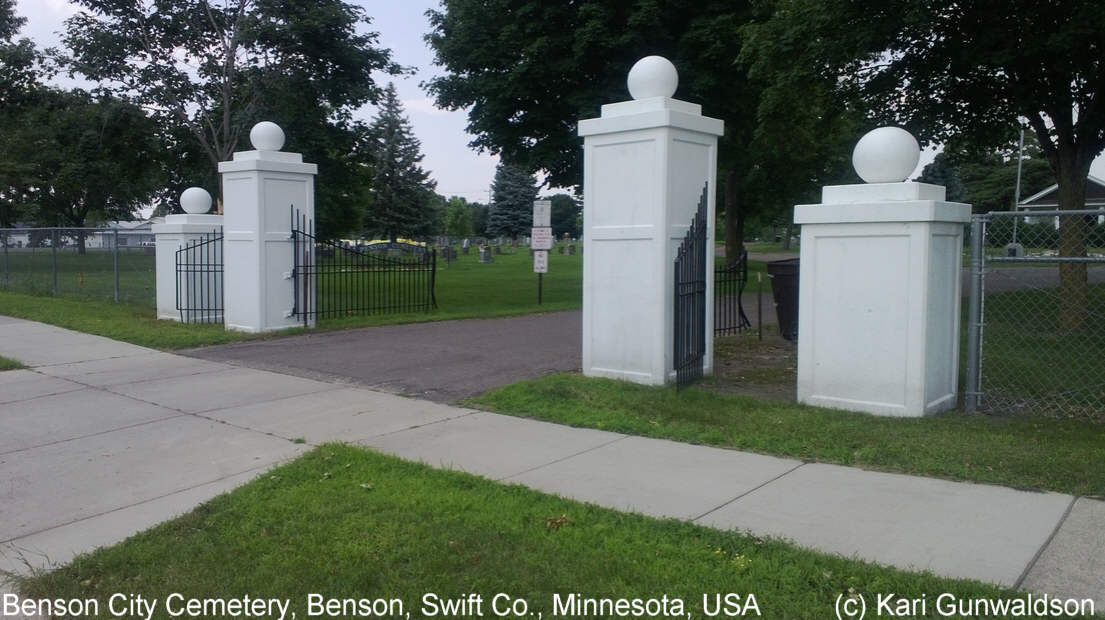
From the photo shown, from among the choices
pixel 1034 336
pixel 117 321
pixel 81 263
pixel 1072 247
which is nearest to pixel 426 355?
pixel 117 321

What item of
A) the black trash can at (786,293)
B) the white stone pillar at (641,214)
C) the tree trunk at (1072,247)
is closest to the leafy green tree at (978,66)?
the tree trunk at (1072,247)

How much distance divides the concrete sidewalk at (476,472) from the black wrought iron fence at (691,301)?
1739 millimetres

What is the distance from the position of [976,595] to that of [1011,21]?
38.7ft

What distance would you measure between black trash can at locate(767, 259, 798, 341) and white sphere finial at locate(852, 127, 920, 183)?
15.4ft

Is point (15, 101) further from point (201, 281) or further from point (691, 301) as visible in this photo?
point (691, 301)

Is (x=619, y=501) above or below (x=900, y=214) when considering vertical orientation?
below

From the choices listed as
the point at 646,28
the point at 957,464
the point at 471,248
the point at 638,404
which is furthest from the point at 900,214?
the point at 471,248

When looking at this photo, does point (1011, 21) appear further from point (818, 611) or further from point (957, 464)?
point (818, 611)

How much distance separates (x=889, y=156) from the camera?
740cm

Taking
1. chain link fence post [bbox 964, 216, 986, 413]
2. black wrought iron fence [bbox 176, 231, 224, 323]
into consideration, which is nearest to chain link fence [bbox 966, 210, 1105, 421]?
chain link fence post [bbox 964, 216, 986, 413]

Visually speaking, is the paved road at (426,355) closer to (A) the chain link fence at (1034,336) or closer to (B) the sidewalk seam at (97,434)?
(B) the sidewalk seam at (97,434)

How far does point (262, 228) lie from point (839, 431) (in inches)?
369

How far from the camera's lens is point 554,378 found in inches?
352

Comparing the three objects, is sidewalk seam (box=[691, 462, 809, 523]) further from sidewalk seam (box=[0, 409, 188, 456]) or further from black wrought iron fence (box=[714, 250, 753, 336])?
black wrought iron fence (box=[714, 250, 753, 336])
